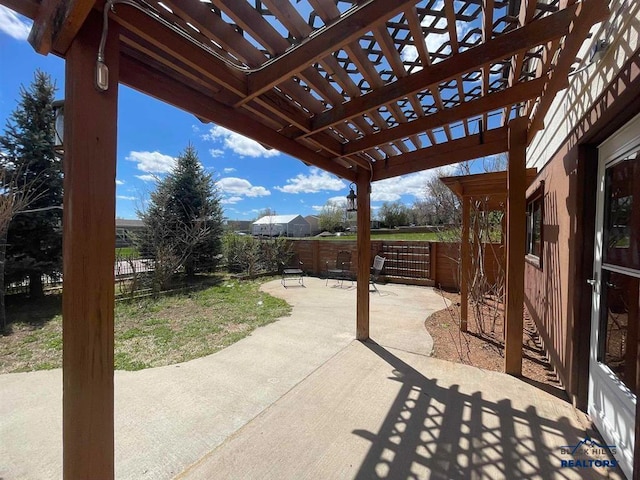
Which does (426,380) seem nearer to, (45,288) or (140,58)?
(140,58)

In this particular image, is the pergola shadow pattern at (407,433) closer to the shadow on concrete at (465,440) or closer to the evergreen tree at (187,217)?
the shadow on concrete at (465,440)

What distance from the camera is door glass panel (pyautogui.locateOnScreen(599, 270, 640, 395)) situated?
1622 millimetres

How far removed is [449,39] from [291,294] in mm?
5641

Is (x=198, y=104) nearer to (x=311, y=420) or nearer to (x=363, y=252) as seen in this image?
(x=311, y=420)

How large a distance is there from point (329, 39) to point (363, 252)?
2.63 meters

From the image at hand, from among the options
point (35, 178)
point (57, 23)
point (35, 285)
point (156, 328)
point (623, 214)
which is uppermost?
point (35, 178)

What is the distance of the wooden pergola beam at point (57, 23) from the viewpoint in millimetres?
1027

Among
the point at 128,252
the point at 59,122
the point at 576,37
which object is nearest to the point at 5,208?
the point at 128,252

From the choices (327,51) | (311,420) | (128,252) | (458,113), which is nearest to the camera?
(327,51)

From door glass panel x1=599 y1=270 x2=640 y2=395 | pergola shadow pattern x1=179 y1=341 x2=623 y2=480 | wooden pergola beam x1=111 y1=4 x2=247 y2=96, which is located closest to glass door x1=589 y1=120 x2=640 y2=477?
door glass panel x1=599 y1=270 x2=640 y2=395

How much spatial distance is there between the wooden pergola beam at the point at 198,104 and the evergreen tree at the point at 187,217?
5.58m

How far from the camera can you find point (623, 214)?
1774 millimetres

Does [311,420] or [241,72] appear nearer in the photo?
[241,72]

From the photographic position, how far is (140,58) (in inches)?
61.3
